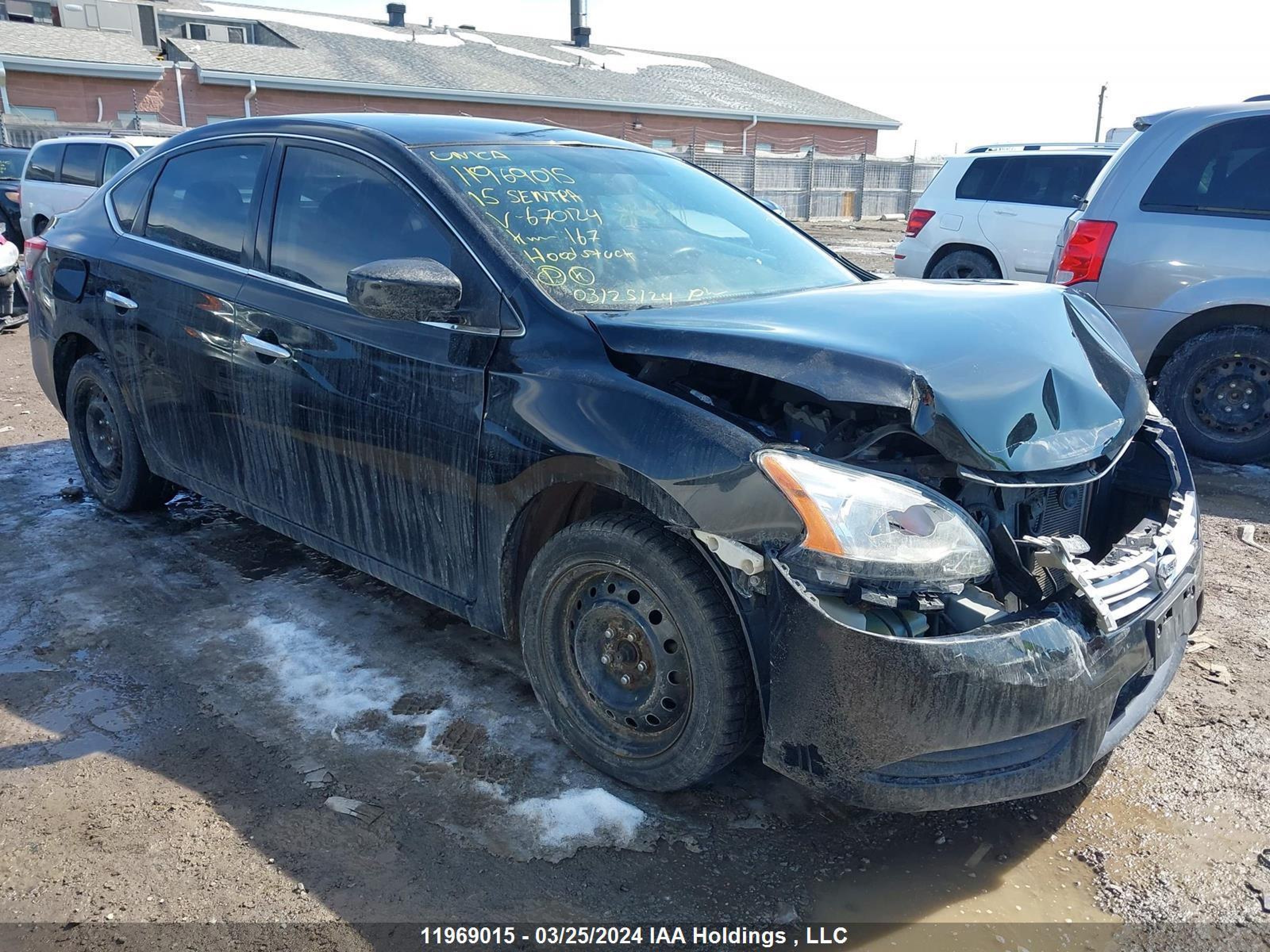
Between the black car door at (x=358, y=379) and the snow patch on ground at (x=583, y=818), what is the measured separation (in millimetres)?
715

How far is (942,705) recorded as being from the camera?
2189 mm

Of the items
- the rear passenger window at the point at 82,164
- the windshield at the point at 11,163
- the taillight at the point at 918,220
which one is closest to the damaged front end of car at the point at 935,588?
the taillight at the point at 918,220

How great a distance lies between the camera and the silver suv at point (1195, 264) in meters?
5.73

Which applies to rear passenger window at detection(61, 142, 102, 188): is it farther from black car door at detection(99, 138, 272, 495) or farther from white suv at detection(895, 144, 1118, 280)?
white suv at detection(895, 144, 1118, 280)

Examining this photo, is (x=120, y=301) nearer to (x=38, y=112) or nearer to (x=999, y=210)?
(x=999, y=210)

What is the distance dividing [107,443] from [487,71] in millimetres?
29018

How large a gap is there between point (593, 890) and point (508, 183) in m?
2.18

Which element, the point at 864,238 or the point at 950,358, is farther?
the point at 864,238

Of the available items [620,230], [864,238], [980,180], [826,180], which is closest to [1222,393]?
[620,230]

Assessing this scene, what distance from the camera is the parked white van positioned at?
12.4m

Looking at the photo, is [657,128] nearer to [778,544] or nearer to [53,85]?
[53,85]

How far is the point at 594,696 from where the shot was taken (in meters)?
2.82

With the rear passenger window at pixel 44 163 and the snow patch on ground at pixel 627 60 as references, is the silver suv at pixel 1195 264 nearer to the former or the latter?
the rear passenger window at pixel 44 163

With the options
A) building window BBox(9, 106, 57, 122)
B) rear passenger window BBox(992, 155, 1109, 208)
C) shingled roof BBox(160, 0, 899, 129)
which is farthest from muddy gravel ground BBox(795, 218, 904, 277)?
building window BBox(9, 106, 57, 122)
